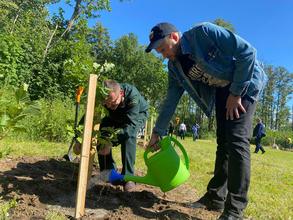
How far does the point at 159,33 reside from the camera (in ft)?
5.54

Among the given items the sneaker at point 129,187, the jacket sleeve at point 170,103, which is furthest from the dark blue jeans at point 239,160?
the sneaker at point 129,187

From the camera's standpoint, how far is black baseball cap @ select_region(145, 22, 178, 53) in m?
1.69

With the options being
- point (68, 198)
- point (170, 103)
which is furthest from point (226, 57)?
point (68, 198)

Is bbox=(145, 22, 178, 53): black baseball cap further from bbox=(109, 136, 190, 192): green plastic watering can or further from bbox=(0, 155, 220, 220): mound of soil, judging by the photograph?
bbox=(0, 155, 220, 220): mound of soil

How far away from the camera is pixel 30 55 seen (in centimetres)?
785

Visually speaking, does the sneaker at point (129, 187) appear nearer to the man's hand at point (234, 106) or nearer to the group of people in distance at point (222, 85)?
the group of people in distance at point (222, 85)

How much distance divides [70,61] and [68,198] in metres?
1.27

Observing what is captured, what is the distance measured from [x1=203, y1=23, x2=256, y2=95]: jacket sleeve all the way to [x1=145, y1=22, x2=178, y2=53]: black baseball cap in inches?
13.2

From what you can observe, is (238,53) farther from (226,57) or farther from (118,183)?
(118,183)

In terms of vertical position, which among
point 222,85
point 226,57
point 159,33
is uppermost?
point 159,33

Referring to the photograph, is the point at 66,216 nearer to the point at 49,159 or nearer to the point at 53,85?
the point at 49,159

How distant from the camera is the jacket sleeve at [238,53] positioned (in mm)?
1534

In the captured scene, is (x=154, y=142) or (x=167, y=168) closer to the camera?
(x=167, y=168)

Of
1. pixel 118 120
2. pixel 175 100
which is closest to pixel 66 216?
pixel 118 120
